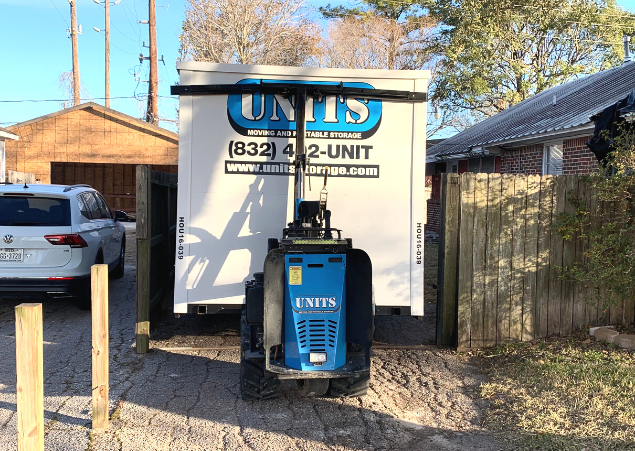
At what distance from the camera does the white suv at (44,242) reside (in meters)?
7.48

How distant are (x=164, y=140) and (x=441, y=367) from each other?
18.4 metres

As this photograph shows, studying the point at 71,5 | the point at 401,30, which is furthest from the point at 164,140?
the point at 401,30

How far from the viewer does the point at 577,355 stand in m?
5.93

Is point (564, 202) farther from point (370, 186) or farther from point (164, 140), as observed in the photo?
point (164, 140)

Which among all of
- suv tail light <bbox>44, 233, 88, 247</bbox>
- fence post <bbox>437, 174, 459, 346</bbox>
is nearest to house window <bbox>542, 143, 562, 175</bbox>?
fence post <bbox>437, 174, 459, 346</bbox>

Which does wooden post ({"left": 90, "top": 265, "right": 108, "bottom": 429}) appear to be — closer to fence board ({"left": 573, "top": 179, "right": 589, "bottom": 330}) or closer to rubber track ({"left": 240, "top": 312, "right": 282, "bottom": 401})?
rubber track ({"left": 240, "top": 312, "right": 282, "bottom": 401})

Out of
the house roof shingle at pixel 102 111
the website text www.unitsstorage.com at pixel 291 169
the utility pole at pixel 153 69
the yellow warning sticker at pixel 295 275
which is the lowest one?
the yellow warning sticker at pixel 295 275

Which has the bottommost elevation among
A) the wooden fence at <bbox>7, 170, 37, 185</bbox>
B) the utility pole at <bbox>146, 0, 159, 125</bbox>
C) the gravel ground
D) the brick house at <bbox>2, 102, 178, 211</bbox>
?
the gravel ground

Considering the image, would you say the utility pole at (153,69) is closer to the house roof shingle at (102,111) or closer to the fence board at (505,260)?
the house roof shingle at (102,111)

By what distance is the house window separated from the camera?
12959mm

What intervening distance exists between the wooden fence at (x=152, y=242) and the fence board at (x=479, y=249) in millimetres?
3496

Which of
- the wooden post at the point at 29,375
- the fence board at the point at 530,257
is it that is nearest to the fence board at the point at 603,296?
the fence board at the point at 530,257

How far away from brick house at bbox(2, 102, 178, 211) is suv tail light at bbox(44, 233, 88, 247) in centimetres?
1471

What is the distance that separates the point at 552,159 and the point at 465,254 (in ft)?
26.1
